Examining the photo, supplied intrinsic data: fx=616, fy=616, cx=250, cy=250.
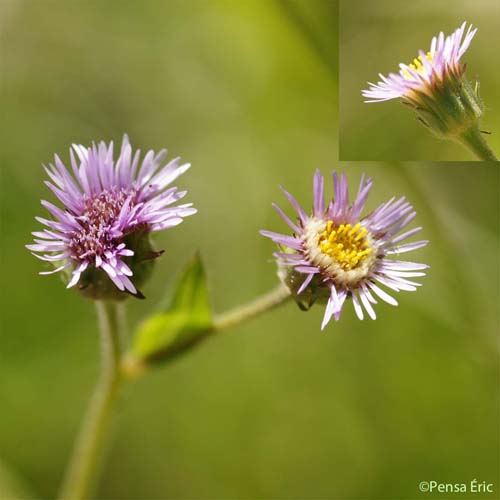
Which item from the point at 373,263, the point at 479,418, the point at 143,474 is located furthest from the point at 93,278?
the point at 479,418

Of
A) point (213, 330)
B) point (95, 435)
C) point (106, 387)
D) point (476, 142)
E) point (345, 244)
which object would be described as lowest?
point (95, 435)

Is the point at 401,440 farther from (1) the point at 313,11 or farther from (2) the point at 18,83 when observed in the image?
(2) the point at 18,83

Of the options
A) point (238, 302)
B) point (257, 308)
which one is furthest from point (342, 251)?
point (238, 302)

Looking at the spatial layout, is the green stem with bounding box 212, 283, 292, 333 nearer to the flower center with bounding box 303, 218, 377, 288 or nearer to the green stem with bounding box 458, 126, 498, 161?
the flower center with bounding box 303, 218, 377, 288

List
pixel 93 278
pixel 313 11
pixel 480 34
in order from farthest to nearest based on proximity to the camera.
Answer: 1. pixel 313 11
2. pixel 480 34
3. pixel 93 278

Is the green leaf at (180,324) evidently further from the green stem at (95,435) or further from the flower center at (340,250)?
the flower center at (340,250)

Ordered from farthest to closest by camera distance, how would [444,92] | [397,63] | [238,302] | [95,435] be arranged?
[238,302] → [95,435] → [397,63] → [444,92]

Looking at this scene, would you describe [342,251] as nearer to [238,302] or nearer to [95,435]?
[95,435]
